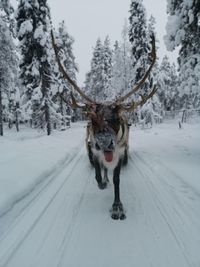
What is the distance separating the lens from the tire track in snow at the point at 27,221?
341 cm

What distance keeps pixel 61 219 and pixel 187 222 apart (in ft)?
6.48

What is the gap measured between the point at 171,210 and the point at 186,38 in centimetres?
681

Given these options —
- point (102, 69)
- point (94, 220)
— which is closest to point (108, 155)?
point (94, 220)

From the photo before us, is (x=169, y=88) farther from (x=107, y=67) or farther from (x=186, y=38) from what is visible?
(x=186, y=38)

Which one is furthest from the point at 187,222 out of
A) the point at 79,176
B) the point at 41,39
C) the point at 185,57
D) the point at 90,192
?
the point at 41,39

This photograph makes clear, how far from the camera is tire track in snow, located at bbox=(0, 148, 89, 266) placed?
3.41 m

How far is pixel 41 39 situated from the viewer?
20.1 m

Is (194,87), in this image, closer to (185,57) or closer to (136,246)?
(185,57)

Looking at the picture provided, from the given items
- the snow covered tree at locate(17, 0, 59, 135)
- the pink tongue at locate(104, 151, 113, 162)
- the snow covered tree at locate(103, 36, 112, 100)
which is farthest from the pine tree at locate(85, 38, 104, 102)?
the pink tongue at locate(104, 151, 113, 162)

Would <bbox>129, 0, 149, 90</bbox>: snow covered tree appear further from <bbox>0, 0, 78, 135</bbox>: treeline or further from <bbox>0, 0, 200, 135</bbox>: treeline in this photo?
<bbox>0, 0, 78, 135</bbox>: treeline

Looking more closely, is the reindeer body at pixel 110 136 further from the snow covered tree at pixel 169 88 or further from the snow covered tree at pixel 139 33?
the snow covered tree at pixel 169 88

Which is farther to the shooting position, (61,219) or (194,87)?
(194,87)

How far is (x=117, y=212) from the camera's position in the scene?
4.48 meters

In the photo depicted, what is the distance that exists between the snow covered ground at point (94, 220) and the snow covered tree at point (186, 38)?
3.43 metres
